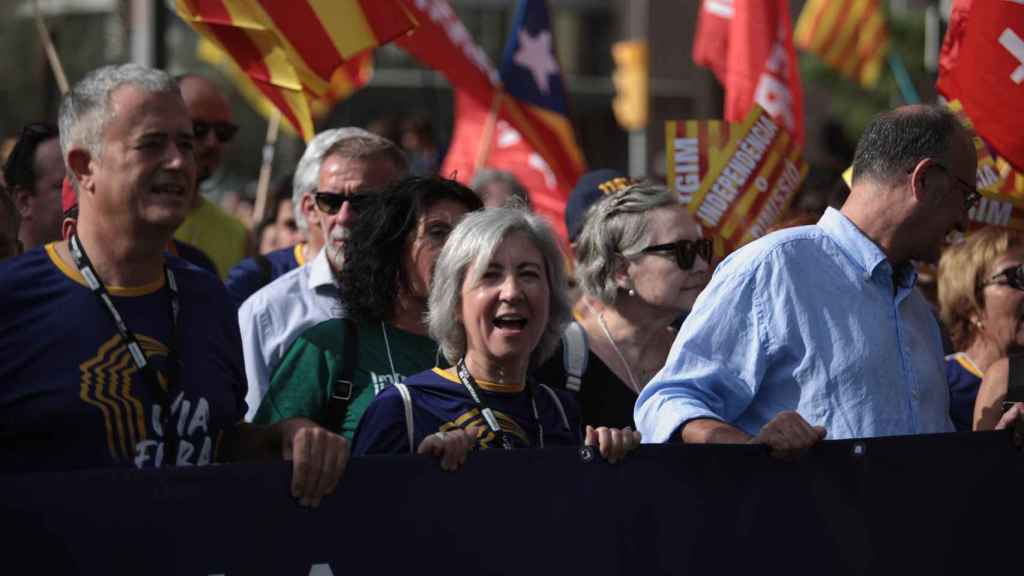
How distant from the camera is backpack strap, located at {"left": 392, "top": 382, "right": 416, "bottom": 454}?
13.5ft

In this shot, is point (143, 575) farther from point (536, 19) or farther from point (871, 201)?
point (536, 19)

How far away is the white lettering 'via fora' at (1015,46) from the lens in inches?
218

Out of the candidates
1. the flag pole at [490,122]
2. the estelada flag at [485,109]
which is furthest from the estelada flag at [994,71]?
the flag pole at [490,122]

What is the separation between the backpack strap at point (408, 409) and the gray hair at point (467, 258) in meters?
0.27

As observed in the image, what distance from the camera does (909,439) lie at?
4.04 metres

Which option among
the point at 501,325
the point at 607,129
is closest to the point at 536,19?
the point at 501,325

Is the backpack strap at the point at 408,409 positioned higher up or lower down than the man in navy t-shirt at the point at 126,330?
lower down

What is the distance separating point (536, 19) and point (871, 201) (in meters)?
4.92

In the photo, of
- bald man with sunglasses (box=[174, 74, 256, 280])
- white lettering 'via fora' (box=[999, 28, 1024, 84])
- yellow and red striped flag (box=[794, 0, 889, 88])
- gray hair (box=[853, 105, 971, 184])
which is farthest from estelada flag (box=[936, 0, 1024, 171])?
yellow and red striped flag (box=[794, 0, 889, 88])

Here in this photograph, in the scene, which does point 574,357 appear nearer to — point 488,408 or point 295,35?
point 488,408

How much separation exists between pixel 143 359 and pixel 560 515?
967 mm

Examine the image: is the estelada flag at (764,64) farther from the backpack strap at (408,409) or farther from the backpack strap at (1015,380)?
the backpack strap at (408,409)

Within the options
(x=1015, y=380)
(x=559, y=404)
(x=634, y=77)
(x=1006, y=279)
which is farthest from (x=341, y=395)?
(x=634, y=77)

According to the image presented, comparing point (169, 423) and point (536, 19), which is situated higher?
point (536, 19)
